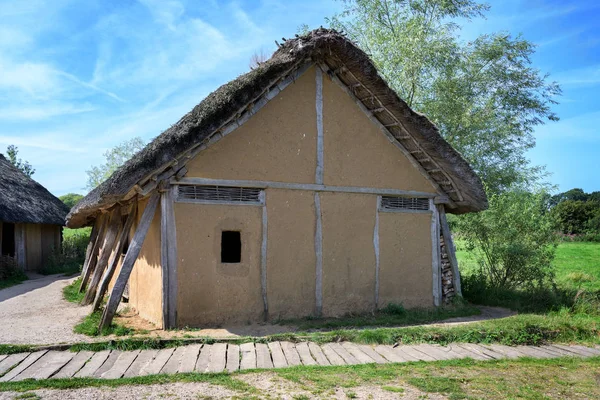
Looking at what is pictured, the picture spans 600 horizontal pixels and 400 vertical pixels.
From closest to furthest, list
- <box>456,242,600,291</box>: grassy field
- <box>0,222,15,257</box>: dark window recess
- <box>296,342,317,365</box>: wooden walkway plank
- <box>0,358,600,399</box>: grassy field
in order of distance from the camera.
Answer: <box>0,358,600,399</box>: grassy field
<box>296,342,317,365</box>: wooden walkway plank
<box>456,242,600,291</box>: grassy field
<box>0,222,15,257</box>: dark window recess

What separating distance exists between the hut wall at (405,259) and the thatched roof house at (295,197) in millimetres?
22

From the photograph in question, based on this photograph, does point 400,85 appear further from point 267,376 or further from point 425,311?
point 267,376

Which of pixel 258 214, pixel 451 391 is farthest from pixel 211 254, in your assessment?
pixel 451 391

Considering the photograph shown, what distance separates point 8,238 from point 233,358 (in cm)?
1641

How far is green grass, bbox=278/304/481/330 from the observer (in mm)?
7711

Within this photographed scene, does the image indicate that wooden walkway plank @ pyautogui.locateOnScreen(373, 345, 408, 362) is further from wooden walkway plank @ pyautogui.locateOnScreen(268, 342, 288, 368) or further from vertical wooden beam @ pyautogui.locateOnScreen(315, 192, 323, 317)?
vertical wooden beam @ pyautogui.locateOnScreen(315, 192, 323, 317)

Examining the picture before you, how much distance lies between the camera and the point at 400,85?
14438 mm

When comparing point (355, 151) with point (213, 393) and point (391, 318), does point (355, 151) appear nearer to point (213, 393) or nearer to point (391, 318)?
point (391, 318)

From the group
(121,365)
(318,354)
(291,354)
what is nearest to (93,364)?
(121,365)

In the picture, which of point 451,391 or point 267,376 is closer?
point 451,391

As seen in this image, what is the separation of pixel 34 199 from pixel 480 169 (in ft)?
51.4

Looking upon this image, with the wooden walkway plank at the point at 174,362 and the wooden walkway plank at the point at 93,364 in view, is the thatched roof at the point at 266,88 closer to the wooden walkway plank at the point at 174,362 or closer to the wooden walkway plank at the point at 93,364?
the wooden walkway plank at the point at 93,364

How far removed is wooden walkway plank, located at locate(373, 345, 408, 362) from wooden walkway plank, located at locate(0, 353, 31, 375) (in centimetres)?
406

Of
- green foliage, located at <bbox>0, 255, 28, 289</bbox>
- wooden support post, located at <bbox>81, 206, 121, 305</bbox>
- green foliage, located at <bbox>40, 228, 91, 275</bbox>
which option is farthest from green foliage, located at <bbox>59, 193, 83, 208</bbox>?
wooden support post, located at <bbox>81, 206, 121, 305</bbox>
